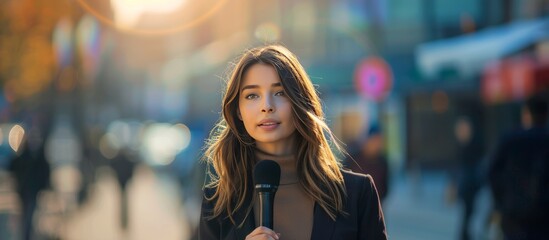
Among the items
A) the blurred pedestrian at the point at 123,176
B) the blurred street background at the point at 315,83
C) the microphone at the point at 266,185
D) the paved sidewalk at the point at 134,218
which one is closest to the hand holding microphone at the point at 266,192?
the microphone at the point at 266,185

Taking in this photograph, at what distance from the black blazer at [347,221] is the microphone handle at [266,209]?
0.72 feet

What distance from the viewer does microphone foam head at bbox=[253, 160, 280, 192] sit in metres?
3.07

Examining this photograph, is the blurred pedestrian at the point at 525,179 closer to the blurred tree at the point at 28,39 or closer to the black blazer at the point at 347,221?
the black blazer at the point at 347,221

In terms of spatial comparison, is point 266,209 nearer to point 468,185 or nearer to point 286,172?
point 286,172

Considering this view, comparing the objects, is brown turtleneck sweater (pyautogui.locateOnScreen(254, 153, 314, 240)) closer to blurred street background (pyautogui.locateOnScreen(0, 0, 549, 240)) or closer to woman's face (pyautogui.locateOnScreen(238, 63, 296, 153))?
woman's face (pyautogui.locateOnScreen(238, 63, 296, 153))

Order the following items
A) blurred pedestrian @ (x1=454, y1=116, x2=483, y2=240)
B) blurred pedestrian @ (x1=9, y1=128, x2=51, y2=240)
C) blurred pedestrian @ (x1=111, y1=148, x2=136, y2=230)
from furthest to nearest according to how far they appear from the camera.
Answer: blurred pedestrian @ (x1=111, y1=148, x2=136, y2=230) → blurred pedestrian @ (x1=9, y1=128, x2=51, y2=240) → blurred pedestrian @ (x1=454, y1=116, x2=483, y2=240)

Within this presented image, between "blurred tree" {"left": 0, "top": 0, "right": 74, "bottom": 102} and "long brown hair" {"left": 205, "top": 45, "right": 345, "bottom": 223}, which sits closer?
"long brown hair" {"left": 205, "top": 45, "right": 345, "bottom": 223}

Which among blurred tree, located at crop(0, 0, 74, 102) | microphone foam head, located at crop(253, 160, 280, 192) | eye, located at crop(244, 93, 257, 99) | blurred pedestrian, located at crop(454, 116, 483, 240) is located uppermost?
blurred tree, located at crop(0, 0, 74, 102)

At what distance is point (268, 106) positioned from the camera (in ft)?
10.6

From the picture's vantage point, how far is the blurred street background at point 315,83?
14.5m

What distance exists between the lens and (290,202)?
3.31 meters

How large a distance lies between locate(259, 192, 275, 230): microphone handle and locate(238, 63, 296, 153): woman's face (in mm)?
273

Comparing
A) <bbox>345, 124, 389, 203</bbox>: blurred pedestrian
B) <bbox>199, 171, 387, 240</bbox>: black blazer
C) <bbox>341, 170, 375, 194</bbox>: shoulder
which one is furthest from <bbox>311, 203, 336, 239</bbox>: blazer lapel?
<bbox>345, 124, 389, 203</bbox>: blurred pedestrian

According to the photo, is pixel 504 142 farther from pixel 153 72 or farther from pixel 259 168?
pixel 153 72
